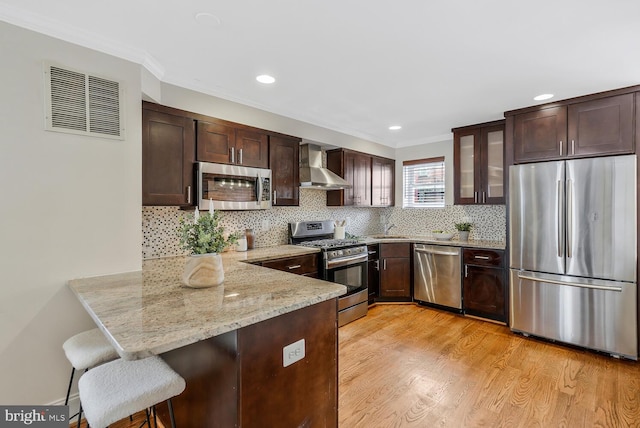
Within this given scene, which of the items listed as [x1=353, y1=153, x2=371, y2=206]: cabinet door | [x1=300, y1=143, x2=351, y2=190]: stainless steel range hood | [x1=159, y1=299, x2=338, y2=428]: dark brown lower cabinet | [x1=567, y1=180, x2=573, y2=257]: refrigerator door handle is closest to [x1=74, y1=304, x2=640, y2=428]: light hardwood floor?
[x1=159, y1=299, x2=338, y2=428]: dark brown lower cabinet

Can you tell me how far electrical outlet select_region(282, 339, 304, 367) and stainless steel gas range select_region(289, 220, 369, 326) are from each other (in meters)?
2.09

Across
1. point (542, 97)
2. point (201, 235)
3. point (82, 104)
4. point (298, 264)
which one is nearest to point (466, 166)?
point (542, 97)

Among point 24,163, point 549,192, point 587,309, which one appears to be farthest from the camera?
point 549,192

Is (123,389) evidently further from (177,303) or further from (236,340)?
(236,340)

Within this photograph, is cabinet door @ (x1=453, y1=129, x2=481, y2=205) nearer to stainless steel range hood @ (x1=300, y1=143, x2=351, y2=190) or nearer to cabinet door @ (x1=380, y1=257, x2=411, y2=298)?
cabinet door @ (x1=380, y1=257, x2=411, y2=298)

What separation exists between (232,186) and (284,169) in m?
0.73

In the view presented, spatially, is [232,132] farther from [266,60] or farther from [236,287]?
[236,287]

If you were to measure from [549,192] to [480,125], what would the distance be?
1325mm

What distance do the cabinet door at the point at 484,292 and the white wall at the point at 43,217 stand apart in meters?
3.81

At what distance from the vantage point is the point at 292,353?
4.55ft

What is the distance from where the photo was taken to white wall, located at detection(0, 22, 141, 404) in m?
1.79

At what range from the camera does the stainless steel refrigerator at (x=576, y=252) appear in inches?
110

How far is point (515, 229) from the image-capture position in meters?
3.40

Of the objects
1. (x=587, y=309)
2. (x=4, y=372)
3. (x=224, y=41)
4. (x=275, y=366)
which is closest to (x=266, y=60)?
(x=224, y=41)
